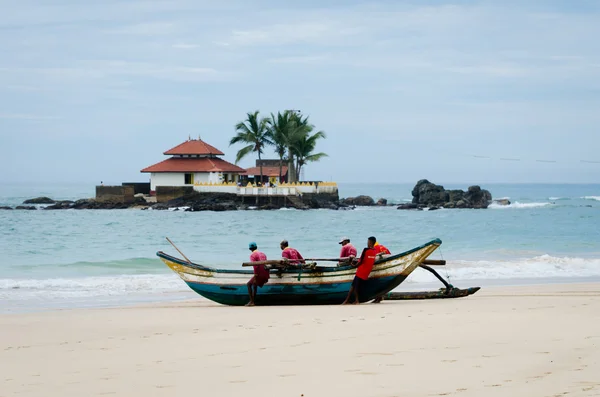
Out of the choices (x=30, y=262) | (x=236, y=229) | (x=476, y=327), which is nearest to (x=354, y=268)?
(x=476, y=327)

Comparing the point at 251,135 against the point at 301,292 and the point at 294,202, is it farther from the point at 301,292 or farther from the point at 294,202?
the point at 301,292

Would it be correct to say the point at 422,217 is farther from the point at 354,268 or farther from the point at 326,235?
Answer: the point at 354,268

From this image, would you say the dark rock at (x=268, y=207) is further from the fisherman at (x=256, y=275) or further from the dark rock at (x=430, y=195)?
the fisherman at (x=256, y=275)

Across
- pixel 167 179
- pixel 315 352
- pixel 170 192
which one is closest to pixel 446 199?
pixel 170 192

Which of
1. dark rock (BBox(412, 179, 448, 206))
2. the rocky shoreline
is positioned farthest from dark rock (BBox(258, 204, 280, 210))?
dark rock (BBox(412, 179, 448, 206))

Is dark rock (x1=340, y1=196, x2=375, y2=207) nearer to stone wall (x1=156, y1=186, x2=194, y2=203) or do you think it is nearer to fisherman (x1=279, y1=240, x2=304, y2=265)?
stone wall (x1=156, y1=186, x2=194, y2=203)

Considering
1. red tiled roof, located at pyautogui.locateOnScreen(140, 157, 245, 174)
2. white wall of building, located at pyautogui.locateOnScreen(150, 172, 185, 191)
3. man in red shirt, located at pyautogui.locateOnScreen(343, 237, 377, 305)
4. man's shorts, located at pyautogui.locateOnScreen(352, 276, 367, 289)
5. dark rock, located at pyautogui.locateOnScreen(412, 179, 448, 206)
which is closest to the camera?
man in red shirt, located at pyautogui.locateOnScreen(343, 237, 377, 305)

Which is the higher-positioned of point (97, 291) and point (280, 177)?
point (280, 177)

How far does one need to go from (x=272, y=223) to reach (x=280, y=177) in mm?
20384

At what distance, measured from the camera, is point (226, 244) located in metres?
33.1

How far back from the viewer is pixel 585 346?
8.41 metres

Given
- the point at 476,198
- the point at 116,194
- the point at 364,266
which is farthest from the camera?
the point at 476,198

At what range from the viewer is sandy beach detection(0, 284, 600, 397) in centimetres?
703

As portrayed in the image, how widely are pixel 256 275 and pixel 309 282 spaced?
0.91m
